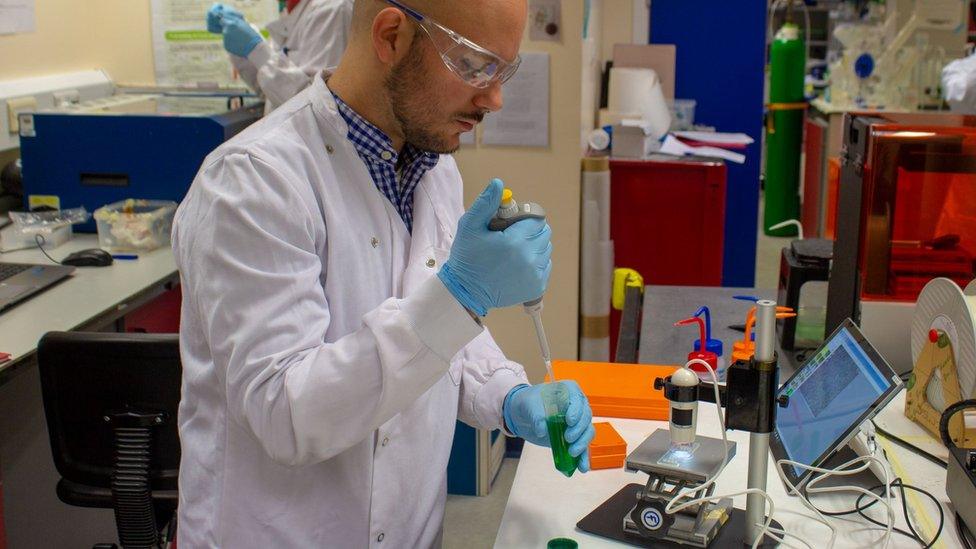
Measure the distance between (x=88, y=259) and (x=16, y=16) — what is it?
3.44ft

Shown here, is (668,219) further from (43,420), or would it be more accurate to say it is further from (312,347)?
(312,347)

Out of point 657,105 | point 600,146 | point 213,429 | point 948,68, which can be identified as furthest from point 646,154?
point 213,429

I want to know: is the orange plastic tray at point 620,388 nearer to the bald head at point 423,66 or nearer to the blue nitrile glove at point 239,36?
the bald head at point 423,66

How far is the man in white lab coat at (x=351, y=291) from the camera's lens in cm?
105

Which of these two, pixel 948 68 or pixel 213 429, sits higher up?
pixel 948 68

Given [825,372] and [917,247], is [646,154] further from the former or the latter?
[825,372]

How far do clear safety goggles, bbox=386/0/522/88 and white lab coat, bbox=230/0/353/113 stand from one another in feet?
6.82

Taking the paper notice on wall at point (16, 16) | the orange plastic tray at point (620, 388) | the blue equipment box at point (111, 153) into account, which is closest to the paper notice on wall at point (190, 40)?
the paper notice on wall at point (16, 16)

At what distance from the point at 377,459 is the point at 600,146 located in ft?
8.51

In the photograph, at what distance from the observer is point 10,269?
2414mm

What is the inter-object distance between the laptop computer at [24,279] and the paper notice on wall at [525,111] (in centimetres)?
137

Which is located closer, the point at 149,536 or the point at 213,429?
the point at 213,429

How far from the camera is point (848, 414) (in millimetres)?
1269

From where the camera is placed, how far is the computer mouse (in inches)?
99.6
